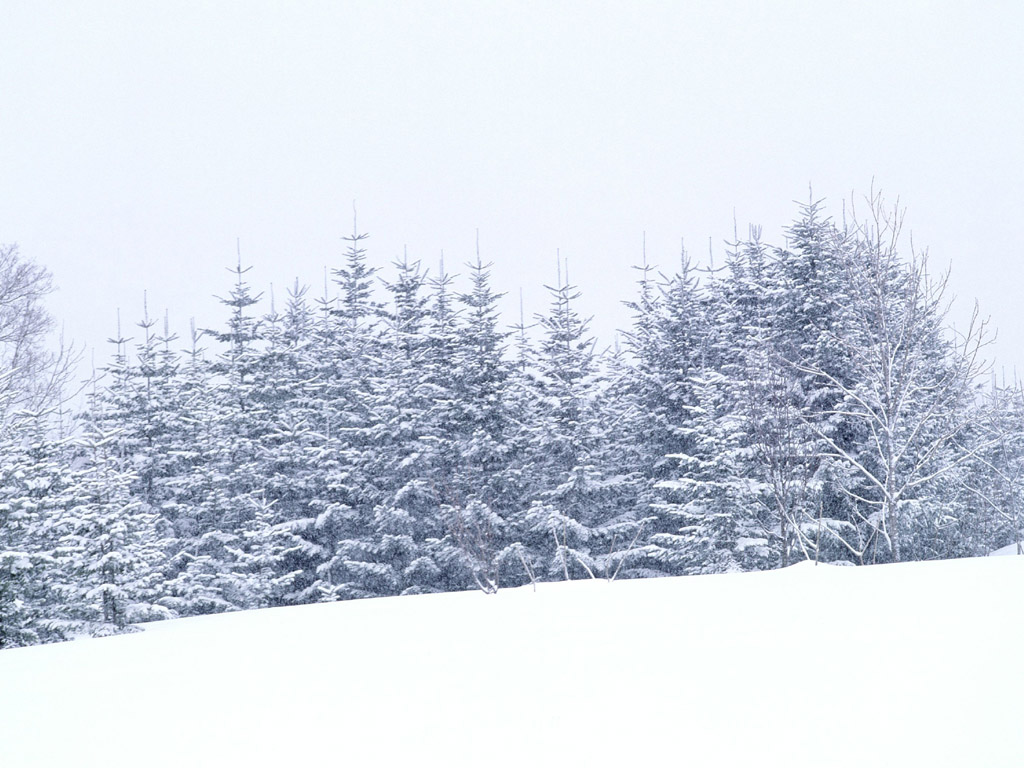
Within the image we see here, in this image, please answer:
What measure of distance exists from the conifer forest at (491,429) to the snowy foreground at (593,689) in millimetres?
11451

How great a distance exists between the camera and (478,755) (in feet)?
10.3

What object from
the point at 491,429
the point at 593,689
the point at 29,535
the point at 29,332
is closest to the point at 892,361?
the point at 593,689

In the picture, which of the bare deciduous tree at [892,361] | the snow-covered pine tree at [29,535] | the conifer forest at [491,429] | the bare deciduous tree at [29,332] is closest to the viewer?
the snow-covered pine tree at [29,535]

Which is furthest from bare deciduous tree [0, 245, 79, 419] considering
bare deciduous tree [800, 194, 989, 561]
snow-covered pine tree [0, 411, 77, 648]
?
bare deciduous tree [800, 194, 989, 561]

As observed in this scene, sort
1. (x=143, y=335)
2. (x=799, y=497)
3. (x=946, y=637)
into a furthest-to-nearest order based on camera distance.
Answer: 1. (x=143, y=335)
2. (x=799, y=497)
3. (x=946, y=637)

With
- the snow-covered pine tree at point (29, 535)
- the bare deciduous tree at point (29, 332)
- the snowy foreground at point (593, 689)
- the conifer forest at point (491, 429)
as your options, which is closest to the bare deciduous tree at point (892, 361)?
the conifer forest at point (491, 429)

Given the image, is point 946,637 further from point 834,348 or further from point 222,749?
point 834,348

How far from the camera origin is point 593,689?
12.3ft

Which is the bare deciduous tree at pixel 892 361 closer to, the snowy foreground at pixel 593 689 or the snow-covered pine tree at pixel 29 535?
the snowy foreground at pixel 593 689

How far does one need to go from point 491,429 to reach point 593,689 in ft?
61.1

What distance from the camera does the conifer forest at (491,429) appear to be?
58.5 ft

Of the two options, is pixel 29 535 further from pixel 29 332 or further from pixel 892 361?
pixel 892 361

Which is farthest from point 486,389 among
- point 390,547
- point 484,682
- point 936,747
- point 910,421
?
point 936,747

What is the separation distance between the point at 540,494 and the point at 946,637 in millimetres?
17457
